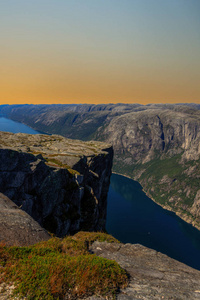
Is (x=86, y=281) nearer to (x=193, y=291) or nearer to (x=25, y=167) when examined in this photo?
(x=193, y=291)

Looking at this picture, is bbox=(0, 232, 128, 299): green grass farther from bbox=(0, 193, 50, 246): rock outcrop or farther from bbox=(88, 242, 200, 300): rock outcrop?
bbox=(0, 193, 50, 246): rock outcrop

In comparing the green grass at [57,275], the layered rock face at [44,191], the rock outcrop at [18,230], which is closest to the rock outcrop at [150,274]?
the green grass at [57,275]

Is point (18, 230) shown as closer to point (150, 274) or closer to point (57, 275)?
point (57, 275)

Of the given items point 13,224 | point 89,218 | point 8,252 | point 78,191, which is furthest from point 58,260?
point 89,218

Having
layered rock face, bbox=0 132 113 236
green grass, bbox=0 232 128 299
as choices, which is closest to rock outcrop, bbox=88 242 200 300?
green grass, bbox=0 232 128 299

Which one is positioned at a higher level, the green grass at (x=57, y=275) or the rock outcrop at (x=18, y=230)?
the green grass at (x=57, y=275)

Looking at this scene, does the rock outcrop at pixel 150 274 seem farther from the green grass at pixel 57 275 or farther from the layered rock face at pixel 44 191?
the layered rock face at pixel 44 191

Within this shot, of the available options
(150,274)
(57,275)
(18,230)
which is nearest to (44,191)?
(18,230)
